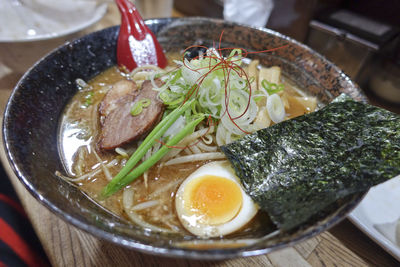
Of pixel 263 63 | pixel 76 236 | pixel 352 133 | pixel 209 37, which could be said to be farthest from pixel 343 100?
pixel 76 236

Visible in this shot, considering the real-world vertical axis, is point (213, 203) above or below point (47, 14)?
below

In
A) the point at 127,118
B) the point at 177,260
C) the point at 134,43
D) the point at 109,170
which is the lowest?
the point at 177,260

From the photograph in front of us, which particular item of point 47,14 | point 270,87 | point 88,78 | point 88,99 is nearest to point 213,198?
point 270,87

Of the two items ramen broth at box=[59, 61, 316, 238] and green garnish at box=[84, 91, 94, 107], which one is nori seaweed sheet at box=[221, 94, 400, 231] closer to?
ramen broth at box=[59, 61, 316, 238]

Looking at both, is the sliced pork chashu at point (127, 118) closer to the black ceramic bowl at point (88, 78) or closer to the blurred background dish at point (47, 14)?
the black ceramic bowl at point (88, 78)

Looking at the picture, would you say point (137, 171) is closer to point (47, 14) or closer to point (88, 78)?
point (88, 78)

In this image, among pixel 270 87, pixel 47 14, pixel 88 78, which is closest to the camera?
pixel 270 87
